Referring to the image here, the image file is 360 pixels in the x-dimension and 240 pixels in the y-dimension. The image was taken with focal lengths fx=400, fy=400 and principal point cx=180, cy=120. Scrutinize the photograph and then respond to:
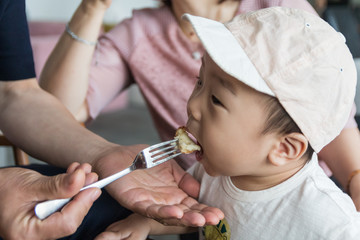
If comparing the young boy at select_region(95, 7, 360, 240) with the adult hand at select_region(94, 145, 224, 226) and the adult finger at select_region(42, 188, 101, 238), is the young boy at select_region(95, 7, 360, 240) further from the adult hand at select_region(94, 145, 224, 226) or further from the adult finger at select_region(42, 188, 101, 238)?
the adult finger at select_region(42, 188, 101, 238)

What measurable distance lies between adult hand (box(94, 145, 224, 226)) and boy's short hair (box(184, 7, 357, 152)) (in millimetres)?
267

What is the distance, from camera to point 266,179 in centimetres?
91

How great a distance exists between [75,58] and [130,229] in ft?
2.12

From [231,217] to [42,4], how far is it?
5.36 m

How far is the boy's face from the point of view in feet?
2.60

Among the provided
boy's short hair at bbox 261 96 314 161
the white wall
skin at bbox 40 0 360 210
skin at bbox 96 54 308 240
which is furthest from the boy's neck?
the white wall

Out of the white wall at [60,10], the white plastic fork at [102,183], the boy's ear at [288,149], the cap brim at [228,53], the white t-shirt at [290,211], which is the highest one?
the cap brim at [228,53]

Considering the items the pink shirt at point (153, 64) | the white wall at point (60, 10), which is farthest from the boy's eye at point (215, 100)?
the white wall at point (60, 10)

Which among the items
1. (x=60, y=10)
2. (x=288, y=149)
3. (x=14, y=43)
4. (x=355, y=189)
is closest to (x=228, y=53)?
(x=288, y=149)

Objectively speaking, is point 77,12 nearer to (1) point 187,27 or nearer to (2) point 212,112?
(1) point 187,27

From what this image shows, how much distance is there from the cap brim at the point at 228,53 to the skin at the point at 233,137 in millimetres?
33

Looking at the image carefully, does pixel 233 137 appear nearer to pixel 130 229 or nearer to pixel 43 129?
pixel 130 229

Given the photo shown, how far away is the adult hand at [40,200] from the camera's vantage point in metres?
0.67

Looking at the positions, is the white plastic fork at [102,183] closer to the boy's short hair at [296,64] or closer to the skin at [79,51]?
the boy's short hair at [296,64]
